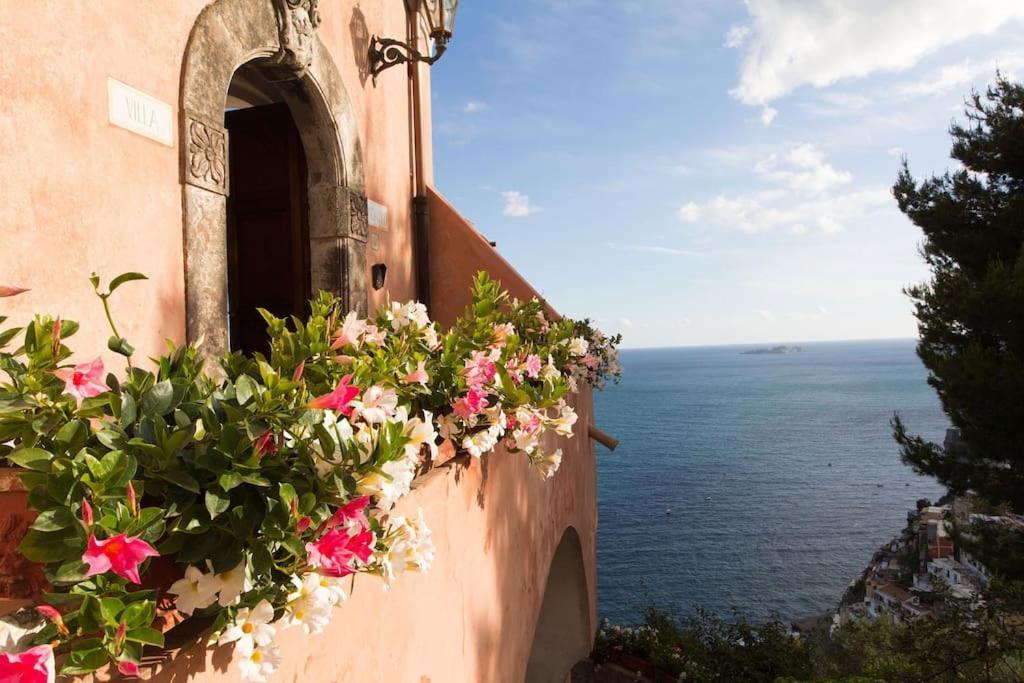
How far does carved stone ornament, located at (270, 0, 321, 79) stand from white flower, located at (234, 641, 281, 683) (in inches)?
141

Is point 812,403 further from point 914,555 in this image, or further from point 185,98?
point 185,98

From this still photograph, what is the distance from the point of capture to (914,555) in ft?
103

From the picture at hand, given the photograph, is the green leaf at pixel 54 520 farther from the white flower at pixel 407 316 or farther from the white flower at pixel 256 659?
the white flower at pixel 407 316

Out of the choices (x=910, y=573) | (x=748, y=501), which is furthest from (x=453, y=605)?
(x=748, y=501)

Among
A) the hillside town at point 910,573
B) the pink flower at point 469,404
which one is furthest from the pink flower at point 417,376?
the hillside town at point 910,573

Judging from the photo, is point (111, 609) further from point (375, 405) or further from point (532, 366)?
point (532, 366)

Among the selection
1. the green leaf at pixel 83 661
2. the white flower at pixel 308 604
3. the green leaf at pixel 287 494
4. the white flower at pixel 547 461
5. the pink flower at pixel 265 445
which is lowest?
the white flower at pixel 547 461

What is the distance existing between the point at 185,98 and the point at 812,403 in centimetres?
9568

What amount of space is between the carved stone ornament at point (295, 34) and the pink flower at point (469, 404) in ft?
8.96

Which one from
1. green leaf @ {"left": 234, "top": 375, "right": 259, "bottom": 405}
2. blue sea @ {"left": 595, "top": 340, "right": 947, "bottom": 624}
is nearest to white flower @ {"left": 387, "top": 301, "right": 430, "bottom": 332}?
green leaf @ {"left": 234, "top": 375, "right": 259, "bottom": 405}

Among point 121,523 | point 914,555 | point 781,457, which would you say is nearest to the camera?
point 121,523

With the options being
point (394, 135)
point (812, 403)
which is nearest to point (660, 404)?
point (812, 403)

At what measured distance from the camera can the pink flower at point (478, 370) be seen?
2.20 metres

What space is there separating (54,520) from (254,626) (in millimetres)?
346
